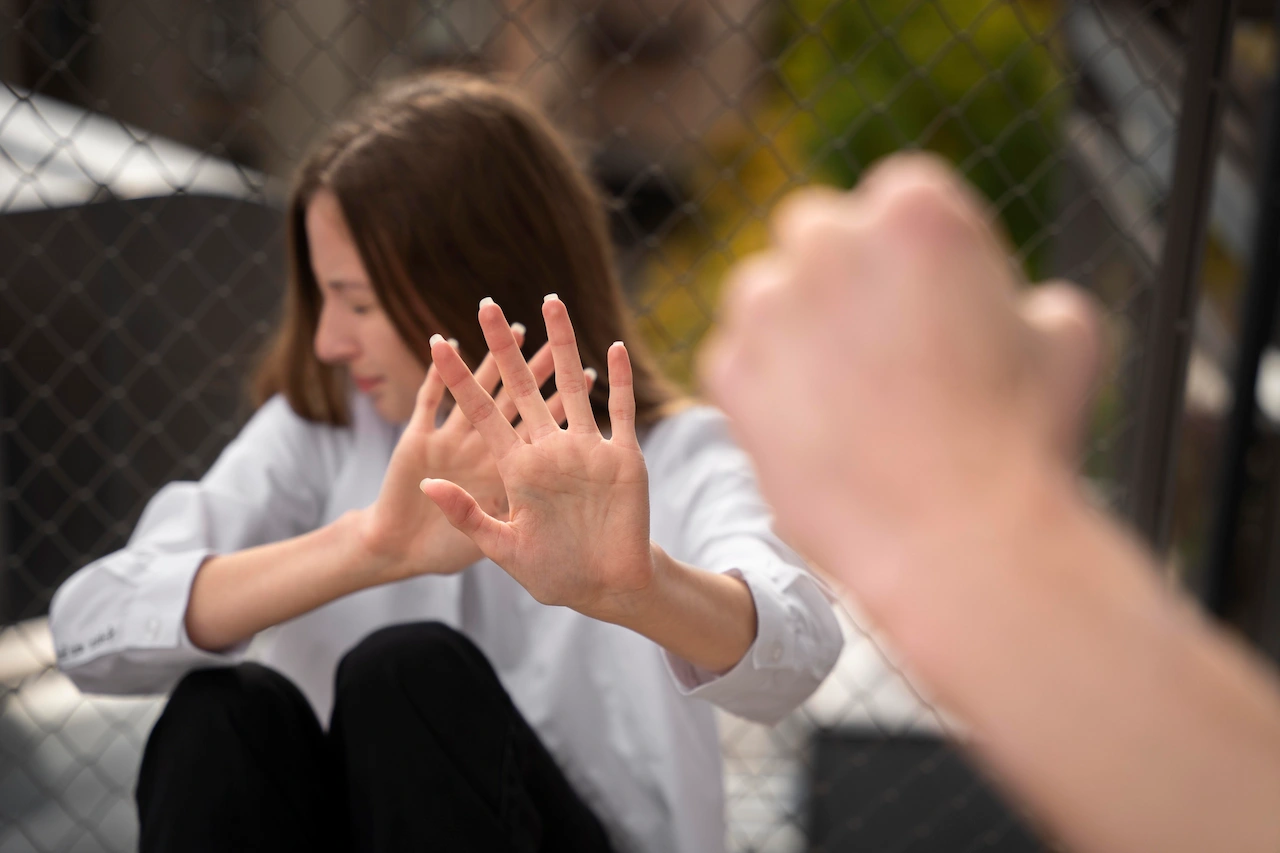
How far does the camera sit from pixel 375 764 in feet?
2.37

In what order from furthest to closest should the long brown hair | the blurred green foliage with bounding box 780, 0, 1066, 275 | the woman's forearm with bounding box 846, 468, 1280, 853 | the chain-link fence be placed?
the blurred green foliage with bounding box 780, 0, 1066, 275
the chain-link fence
the long brown hair
the woman's forearm with bounding box 846, 468, 1280, 853

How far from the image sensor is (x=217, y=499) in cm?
89

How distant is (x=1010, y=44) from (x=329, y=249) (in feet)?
16.0

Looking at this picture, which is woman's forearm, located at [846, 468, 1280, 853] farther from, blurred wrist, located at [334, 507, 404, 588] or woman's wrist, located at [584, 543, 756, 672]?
blurred wrist, located at [334, 507, 404, 588]

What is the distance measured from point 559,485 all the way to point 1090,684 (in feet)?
1.05

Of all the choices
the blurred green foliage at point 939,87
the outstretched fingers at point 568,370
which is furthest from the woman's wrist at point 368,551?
the blurred green foliage at point 939,87

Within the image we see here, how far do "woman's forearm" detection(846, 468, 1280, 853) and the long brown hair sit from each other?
624mm

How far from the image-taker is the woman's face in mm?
849

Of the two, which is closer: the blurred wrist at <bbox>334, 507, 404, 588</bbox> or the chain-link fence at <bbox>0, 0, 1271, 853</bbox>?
the blurred wrist at <bbox>334, 507, 404, 588</bbox>

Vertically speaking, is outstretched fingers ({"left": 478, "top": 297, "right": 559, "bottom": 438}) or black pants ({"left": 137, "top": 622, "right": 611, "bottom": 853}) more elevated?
outstretched fingers ({"left": 478, "top": 297, "right": 559, "bottom": 438})

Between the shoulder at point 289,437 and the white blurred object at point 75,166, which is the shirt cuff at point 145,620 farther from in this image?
the white blurred object at point 75,166

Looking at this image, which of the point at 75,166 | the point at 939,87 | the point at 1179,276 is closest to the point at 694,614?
the point at 1179,276

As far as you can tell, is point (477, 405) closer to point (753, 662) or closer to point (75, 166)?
point (753, 662)

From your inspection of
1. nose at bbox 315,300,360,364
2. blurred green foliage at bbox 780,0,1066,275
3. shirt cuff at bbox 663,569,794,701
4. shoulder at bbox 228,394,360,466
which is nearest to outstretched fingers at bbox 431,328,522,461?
shirt cuff at bbox 663,569,794,701
